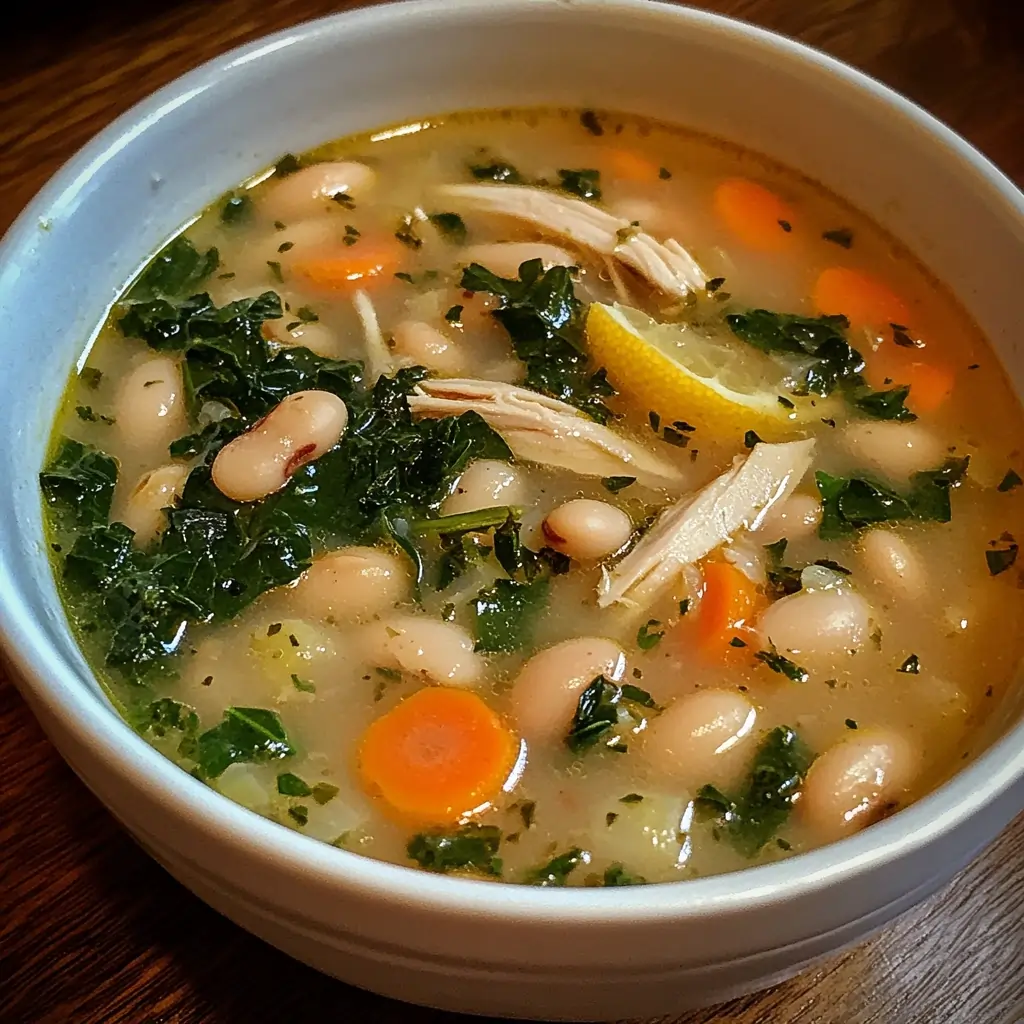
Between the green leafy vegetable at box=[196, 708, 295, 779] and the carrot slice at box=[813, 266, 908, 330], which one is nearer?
the green leafy vegetable at box=[196, 708, 295, 779]

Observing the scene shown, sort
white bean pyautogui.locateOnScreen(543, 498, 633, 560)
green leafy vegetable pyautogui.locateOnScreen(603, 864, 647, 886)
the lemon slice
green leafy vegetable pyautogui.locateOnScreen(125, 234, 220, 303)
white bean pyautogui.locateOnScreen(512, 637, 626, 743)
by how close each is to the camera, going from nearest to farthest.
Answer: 1. green leafy vegetable pyautogui.locateOnScreen(603, 864, 647, 886)
2. white bean pyautogui.locateOnScreen(512, 637, 626, 743)
3. white bean pyautogui.locateOnScreen(543, 498, 633, 560)
4. the lemon slice
5. green leafy vegetable pyautogui.locateOnScreen(125, 234, 220, 303)

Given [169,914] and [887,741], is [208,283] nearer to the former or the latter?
[169,914]

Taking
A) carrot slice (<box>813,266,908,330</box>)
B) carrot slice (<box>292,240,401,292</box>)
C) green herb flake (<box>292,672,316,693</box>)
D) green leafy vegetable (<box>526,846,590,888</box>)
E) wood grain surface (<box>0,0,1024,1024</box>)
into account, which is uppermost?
carrot slice (<box>813,266,908,330</box>)

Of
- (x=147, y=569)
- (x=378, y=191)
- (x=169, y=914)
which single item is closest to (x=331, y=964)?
(x=169, y=914)

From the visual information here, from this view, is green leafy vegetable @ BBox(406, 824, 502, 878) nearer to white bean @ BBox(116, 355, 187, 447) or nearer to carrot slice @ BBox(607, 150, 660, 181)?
white bean @ BBox(116, 355, 187, 447)

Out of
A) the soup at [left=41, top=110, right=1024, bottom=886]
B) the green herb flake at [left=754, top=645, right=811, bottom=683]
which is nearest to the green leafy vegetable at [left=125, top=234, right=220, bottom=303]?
the soup at [left=41, top=110, right=1024, bottom=886]

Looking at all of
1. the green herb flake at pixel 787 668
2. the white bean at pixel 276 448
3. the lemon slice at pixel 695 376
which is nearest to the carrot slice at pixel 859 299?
the lemon slice at pixel 695 376

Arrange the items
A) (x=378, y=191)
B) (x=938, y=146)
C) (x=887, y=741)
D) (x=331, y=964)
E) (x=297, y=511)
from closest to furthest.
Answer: (x=331, y=964), (x=887, y=741), (x=297, y=511), (x=938, y=146), (x=378, y=191)

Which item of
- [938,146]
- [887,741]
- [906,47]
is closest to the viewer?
[887,741]
